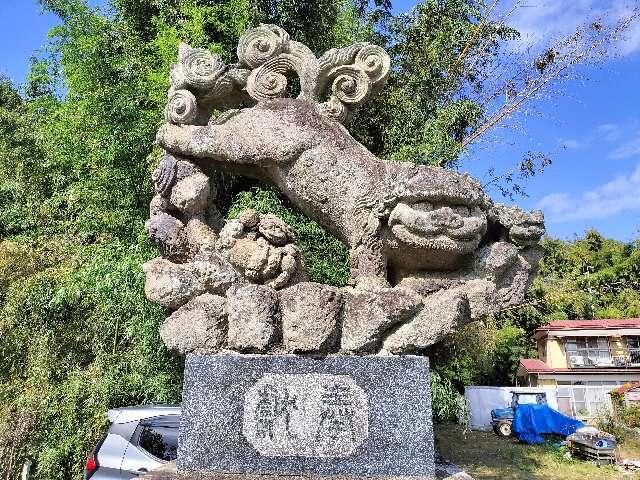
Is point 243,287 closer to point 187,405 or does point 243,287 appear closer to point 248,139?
point 187,405

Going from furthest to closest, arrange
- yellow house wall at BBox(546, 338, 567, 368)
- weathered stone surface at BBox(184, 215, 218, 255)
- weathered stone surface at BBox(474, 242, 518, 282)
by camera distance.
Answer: yellow house wall at BBox(546, 338, 567, 368), weathered stone surface at BBox(184, 215, 218, 255), weathered stone surface at BBox(474, 242, 518, 282)

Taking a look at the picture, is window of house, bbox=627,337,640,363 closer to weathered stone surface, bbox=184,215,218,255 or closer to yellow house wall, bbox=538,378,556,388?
yellow house wall, bbox=538,378,556,388

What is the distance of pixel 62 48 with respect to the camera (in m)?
6.59

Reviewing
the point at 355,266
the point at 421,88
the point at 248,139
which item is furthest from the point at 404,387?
the point at 421,88

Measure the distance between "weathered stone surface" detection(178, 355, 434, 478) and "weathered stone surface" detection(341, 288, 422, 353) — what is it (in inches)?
2.8

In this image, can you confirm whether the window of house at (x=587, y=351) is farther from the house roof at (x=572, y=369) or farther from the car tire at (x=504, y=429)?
the car tire at (x=504, y=429)

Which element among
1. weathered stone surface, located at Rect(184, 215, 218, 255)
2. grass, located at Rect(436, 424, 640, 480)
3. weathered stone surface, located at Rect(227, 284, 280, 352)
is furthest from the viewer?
grass, located at Rect(436, 424, 640, 480)

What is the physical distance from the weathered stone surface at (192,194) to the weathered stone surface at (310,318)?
755 millimetres

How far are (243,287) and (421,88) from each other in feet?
18.9

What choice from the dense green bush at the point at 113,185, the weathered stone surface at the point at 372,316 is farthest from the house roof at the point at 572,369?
the weathered stone surface at the point at 372,316

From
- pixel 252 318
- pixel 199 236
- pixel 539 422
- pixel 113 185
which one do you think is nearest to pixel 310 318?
pixel 252 318

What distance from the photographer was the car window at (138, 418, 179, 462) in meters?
4.29

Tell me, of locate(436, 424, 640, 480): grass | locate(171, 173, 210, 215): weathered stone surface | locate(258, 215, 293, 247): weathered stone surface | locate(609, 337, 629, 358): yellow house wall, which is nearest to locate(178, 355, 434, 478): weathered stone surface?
locate(258, 215, 293, 247): weathered stone surface

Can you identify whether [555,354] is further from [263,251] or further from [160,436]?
[263,251]
